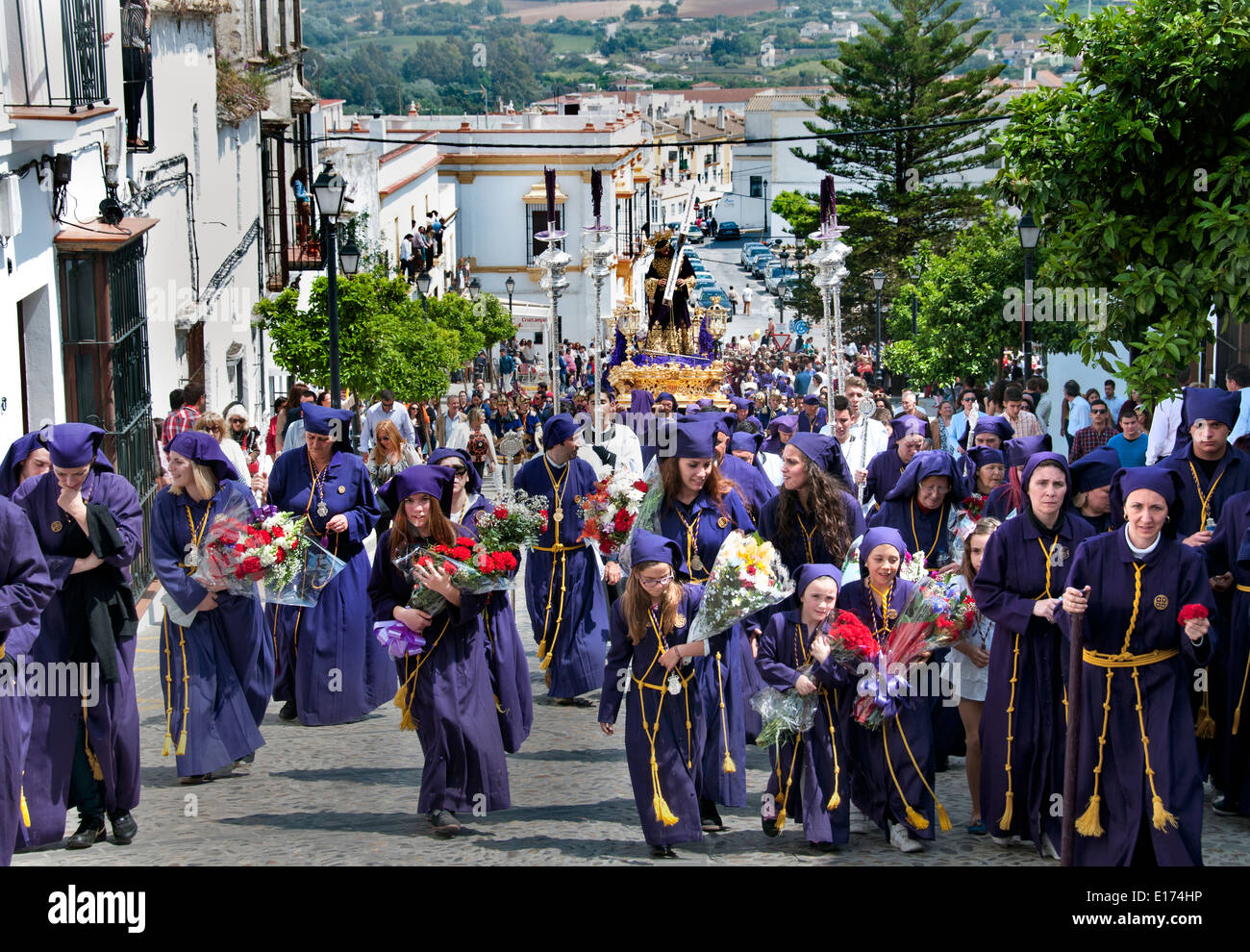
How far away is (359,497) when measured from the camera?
11.0 meters

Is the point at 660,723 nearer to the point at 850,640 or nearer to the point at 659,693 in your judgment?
the point at 659,693

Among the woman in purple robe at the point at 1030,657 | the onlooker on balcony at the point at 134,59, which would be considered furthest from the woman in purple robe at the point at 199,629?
the onlooker on balcony at the point at 134,59

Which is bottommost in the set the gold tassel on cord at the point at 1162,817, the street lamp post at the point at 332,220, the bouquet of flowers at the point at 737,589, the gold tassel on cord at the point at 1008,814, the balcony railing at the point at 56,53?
the gold tassel on cord at the point at 1008,814

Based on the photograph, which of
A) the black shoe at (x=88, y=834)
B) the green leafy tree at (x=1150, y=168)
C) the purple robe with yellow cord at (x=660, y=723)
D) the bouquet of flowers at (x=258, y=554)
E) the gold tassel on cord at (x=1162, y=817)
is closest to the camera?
the gold tassel on cord at (x=1162, y=817)

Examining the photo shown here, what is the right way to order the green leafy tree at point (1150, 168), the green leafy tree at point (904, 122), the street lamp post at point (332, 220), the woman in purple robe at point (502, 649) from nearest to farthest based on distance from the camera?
1. the woman in purple robe at point (502, 649)
2. the green leafy tree at point (1150, 168)
3. the street lamp post at point (332, 220)
4. the green leafy tree at point (904, 122)

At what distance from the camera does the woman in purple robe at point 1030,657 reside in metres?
8.17

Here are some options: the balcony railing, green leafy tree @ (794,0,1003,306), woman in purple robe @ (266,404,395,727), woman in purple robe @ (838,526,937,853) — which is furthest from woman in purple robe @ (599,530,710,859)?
green leafy tree @ (794,0,1003,306)

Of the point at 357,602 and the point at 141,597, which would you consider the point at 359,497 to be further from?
the point at 141,597

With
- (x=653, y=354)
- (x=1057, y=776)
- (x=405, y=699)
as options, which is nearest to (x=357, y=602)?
(x=405, y=699)

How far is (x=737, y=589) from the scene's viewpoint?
816cm

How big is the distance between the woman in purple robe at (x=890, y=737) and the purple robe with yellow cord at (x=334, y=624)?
3.84 m

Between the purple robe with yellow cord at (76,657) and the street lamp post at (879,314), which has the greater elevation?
the purple robe with yellow cord at (76,657)

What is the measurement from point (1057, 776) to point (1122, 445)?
5602mm

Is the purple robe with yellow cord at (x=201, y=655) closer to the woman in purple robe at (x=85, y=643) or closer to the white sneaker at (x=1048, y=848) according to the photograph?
the woman in purple robe at (x=85, y=643)
